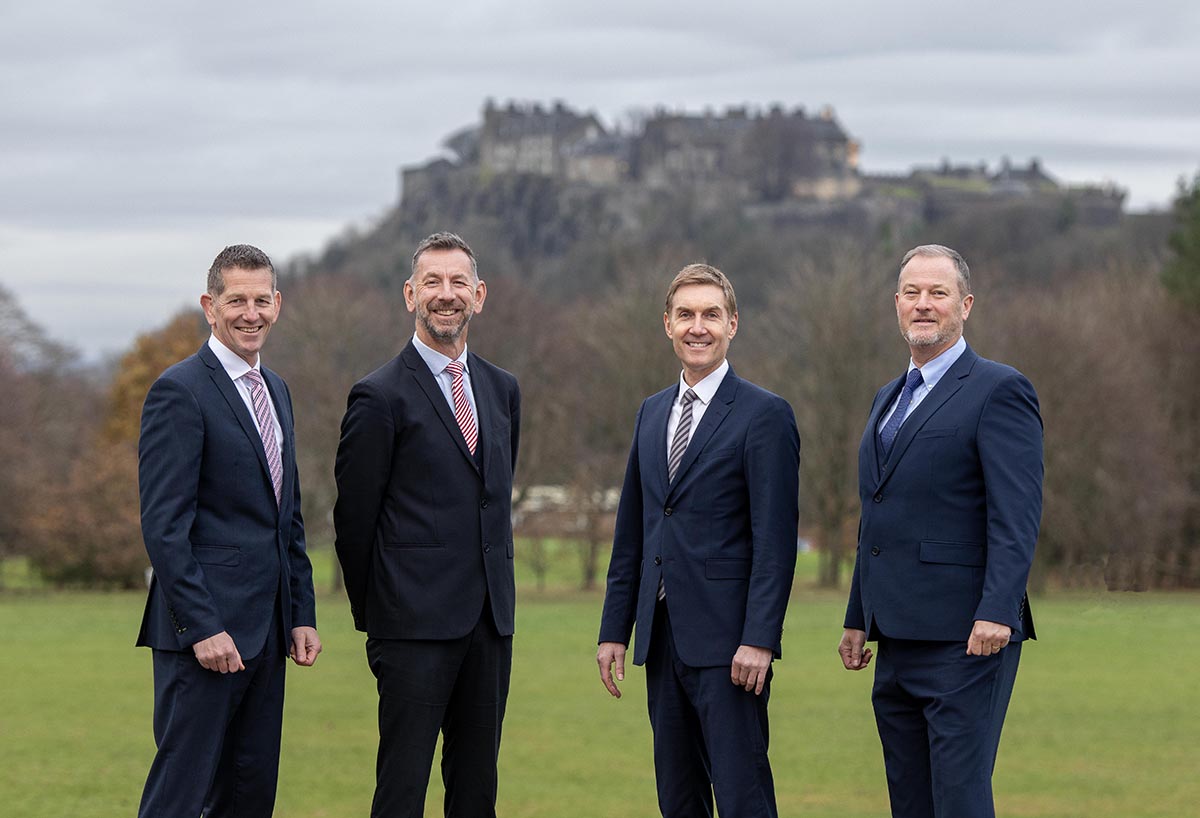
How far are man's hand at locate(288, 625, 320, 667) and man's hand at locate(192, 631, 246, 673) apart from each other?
37 cm

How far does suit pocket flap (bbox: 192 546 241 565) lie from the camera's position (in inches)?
233

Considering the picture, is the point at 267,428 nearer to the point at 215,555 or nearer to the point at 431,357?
the point at 215,555

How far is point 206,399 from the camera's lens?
598 centimetres

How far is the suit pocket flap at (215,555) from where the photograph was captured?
19.4 feet

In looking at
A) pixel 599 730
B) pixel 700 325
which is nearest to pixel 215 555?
pixel 700 325

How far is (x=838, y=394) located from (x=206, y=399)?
37.3 metres

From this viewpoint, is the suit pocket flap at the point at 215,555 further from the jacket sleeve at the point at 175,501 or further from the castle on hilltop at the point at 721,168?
the castle on hilltop at the point at 721,168

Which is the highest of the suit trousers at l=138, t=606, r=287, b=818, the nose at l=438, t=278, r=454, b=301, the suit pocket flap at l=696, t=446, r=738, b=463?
the nose at l=438, t=278, r=454, b=301

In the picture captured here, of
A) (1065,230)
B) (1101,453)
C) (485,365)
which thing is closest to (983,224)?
(1065,230)

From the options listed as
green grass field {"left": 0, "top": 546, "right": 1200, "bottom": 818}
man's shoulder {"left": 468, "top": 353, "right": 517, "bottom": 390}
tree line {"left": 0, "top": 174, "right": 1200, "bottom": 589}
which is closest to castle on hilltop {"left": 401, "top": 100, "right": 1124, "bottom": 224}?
tree line {"left": 0, "top": 174, "right": 1200, "bottom": 589}

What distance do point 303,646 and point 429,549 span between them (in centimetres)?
64

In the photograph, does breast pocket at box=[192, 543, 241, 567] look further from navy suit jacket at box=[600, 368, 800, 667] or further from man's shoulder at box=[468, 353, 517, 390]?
navy suit jacket at box=[600, 368, 800, 667]

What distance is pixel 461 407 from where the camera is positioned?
6.37 metres

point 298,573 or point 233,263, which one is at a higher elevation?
point 233,263
